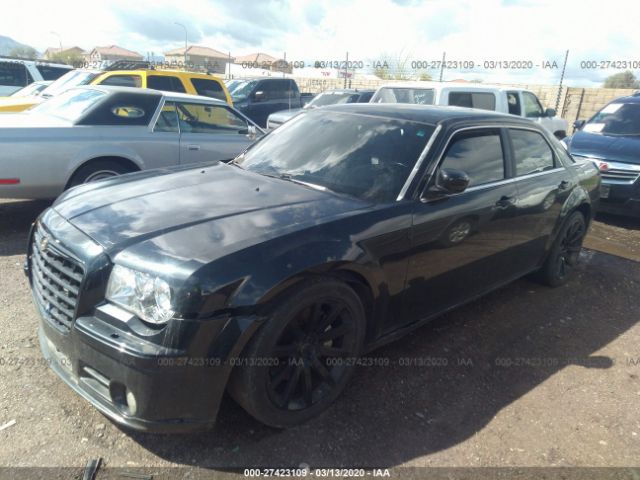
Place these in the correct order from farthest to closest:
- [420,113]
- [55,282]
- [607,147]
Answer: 1. [607,147]
2. [420,113]
3. [55,282]

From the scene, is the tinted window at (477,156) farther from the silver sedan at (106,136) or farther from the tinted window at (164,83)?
the tinted window at (164,83)

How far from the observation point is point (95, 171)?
18.6 ft

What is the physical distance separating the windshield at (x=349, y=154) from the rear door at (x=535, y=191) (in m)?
1.10

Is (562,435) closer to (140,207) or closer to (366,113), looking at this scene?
(366,113)

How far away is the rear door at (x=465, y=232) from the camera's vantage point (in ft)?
10.2

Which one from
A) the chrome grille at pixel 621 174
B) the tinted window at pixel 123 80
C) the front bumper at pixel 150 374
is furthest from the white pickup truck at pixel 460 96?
the front bumper at pixel 150 374

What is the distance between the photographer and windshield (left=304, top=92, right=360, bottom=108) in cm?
1255

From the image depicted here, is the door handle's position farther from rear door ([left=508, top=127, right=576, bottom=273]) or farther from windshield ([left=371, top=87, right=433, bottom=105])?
windshield ([left=371, top=87, right=433, bottom=105])

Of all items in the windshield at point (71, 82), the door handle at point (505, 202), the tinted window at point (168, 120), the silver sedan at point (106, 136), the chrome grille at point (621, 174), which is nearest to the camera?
the door handle at point (505, 202)

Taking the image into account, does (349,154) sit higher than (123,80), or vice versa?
(123,80)

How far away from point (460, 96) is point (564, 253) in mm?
5059

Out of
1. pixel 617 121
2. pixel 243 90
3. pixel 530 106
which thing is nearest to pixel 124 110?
pixel 617 121

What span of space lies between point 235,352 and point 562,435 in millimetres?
1989

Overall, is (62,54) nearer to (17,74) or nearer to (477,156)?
(17,74)
